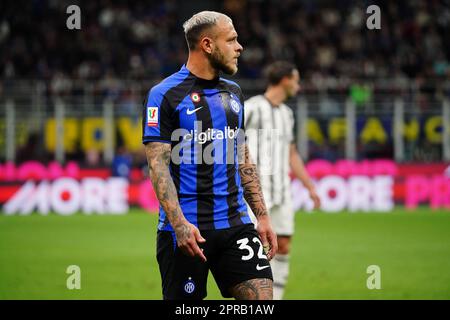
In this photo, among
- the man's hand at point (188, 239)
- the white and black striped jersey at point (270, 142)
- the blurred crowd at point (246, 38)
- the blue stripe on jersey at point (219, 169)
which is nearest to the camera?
the man's hand at point (188, 239)

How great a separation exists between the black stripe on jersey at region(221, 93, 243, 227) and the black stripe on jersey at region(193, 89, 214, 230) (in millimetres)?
115

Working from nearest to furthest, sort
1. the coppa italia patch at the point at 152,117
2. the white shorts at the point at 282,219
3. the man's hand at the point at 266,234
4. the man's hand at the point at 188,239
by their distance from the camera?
the man's hand at the point at 188,239 < the coppa italia patch at the point at 152,117 < the man's hand at the point at 266,234 < the white shorts at the point at 282,219

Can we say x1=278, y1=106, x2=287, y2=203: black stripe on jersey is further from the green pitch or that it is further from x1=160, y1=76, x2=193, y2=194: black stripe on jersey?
x1=160, y1=76, x2=193, y2=194: black stripe on jersey

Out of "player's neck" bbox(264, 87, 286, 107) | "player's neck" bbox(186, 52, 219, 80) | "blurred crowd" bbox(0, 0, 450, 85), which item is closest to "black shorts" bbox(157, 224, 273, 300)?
"player's neck" bbox(186, 52, 219, 80)

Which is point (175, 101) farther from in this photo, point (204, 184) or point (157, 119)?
point (204, 184)

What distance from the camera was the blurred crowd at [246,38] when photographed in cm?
2284

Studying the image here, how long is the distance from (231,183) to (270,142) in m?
3.52

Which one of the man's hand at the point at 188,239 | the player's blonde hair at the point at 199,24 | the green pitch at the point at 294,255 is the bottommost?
the green pitch at the point at 294,255

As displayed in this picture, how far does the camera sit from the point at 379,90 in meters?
21.2

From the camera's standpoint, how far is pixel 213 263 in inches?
194

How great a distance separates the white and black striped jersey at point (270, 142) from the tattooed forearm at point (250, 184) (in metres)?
3.01

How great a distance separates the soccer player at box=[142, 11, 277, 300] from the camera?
15.8 ft

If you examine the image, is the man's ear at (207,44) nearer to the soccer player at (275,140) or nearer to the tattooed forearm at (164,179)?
the tattooed forearm at (164,179)

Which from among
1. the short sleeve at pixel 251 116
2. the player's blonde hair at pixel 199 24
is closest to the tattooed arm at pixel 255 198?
the player's blonde hair at pixel 199 24
